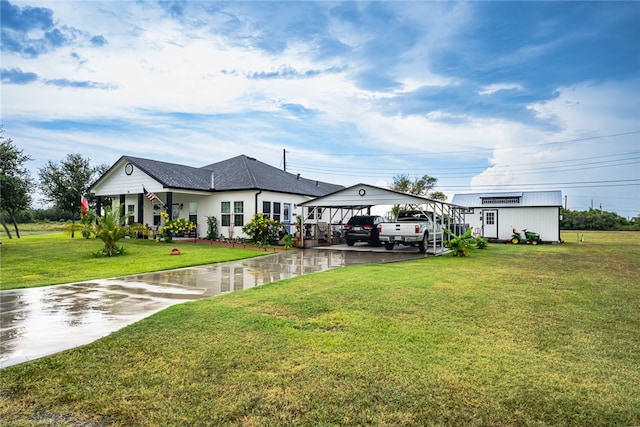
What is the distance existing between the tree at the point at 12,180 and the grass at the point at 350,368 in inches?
616

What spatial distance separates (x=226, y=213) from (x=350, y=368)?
20.5 m

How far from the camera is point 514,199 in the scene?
28547 mm

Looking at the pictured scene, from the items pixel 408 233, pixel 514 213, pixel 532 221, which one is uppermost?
pixel 514 213

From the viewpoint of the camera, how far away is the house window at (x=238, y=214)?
2289 cm

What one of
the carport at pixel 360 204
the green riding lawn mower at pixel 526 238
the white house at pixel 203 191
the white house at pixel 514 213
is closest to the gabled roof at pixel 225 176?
the white house at pixel 203 191

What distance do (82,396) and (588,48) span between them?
19087mm

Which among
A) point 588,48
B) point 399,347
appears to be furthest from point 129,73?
point 588,48

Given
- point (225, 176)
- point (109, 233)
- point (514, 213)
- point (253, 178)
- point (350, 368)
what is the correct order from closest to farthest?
1. point (350, 368)
2. point (109, 233)
3. point (253, 178)
4. point (225, 176)
5. point (514, 213)

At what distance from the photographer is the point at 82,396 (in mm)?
3469

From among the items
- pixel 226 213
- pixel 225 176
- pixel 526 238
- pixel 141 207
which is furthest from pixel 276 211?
pixel 526 238

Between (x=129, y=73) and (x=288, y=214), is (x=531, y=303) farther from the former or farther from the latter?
(x=288, y=214)

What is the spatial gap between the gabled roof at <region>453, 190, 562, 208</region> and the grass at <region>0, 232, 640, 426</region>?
23133 millimetres

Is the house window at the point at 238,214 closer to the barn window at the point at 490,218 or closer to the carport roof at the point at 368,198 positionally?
the carport roof at the point at 368,198

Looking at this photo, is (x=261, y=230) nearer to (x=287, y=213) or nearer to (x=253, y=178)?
(x=253, y=178)
